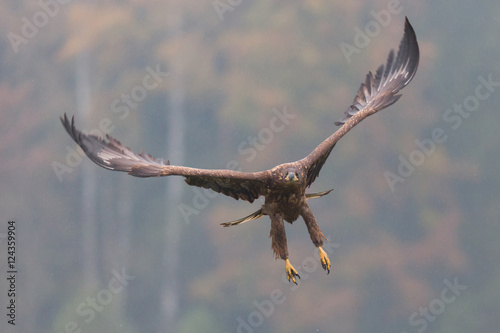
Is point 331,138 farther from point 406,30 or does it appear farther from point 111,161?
point 111,161

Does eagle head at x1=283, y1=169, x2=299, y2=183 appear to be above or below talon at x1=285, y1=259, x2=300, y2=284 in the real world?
above

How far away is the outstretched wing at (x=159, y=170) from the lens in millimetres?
11648

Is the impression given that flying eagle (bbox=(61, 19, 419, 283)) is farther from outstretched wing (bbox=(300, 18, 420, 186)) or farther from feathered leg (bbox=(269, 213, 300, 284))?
outstretched wing (bbox=(300, 18, 420, 186))

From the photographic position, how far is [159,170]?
11.7 metres

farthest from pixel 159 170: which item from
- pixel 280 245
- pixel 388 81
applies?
pixel 388 81

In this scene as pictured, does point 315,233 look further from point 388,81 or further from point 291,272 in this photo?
point 388,81

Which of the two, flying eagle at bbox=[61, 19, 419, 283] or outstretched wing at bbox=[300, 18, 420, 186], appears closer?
flying eagle at bbox=[61, 19, 419, 283]

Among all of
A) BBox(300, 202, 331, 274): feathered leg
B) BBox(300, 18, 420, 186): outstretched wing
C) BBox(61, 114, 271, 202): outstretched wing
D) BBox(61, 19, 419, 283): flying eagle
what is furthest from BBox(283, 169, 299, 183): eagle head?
BBox(300, 18, 420, 186): outstretched wing

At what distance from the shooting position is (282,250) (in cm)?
1211

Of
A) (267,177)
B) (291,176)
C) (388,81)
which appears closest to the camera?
(291,176)

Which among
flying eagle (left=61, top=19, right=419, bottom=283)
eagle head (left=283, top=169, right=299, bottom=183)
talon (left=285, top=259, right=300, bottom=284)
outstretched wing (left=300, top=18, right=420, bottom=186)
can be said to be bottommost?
talon (left=285, top=259, right=300, bottom=284)

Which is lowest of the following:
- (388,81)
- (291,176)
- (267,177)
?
(267,177)

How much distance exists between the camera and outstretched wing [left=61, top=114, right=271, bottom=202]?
1165 centimetres

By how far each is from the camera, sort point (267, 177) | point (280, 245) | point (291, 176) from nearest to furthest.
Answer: point (291, 176) → point (267, 177) → point (280, 245)
